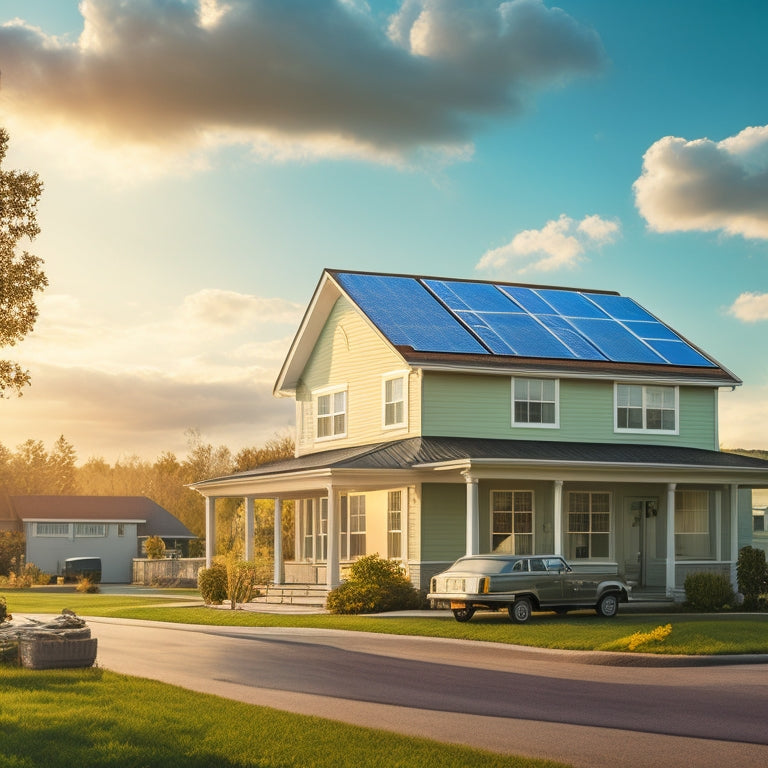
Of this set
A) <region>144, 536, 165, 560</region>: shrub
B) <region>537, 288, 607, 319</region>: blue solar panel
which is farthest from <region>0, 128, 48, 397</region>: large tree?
<region>144, 536, 165, 560</region>: shrub

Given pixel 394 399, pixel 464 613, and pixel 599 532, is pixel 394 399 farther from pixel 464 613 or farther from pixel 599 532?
pixel 464 613

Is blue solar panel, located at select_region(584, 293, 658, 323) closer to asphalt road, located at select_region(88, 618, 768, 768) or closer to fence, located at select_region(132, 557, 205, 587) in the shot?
asphalt road, located at select_region(88, 618, 768, 768)

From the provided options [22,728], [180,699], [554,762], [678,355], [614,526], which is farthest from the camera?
[678,355]

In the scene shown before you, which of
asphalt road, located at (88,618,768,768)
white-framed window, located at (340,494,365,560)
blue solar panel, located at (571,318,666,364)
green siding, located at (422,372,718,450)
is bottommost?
asphalt road, located at (88,618,768,768)

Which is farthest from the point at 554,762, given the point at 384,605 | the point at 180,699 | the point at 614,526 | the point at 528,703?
the point at 614,526

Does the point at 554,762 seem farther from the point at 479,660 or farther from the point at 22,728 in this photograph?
the point at 479,660

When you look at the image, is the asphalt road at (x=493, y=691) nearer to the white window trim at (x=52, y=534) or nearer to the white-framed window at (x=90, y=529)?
the white window trim at (x=52, y=534)

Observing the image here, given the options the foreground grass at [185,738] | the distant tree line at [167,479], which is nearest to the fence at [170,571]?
the distant tree line at [167,479]

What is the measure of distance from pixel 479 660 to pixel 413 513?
11.7 m

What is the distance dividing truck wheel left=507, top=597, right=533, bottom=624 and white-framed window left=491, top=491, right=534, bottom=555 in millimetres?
5784

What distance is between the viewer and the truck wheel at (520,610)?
26.5 meters

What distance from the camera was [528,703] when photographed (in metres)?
15.0

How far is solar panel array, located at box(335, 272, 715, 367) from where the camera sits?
34.6 meters

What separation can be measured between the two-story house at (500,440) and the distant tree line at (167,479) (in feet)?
37.2
